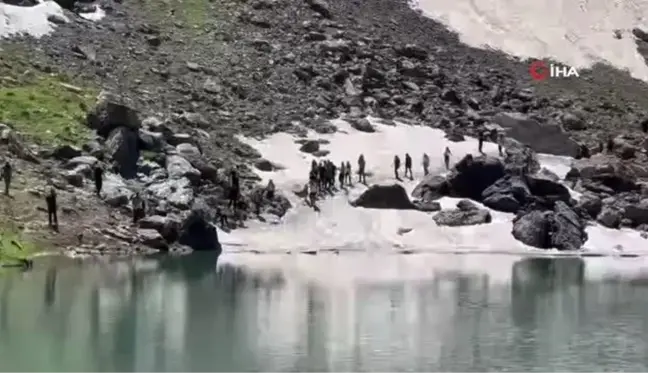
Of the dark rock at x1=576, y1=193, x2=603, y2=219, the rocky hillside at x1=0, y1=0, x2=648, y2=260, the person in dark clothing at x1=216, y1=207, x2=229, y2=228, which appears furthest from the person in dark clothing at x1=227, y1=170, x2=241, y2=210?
the dark rock at x1=576, y1=193, x2=603, y2=219

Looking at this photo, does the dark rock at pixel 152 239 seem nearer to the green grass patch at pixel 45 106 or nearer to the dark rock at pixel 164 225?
the dark rock at pixel 164 225

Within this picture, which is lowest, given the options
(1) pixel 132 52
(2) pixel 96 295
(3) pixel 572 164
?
(2) pixel 96 295

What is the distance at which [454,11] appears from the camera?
102 m

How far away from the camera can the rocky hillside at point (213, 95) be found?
172ft

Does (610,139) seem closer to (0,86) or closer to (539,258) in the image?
(539,258)

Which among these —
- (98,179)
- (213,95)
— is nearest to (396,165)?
(213,95)

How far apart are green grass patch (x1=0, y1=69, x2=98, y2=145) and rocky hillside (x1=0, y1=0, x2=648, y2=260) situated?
0.11 metres

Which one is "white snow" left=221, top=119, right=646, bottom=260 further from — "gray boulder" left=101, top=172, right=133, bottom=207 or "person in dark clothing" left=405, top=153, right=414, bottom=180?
"gray boulder" left=101, top=172, right=133, bottom=207

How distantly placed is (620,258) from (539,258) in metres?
4.69

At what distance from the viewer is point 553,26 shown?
345ft

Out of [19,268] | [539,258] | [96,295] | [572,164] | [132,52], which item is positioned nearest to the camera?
[96,295]

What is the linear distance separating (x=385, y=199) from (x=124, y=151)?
46.1ft

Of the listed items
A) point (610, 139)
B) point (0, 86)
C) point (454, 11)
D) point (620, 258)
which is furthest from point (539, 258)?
point (454, 11)

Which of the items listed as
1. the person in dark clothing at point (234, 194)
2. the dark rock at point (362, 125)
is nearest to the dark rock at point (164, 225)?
the person in dark clothing at point (234, 194)
